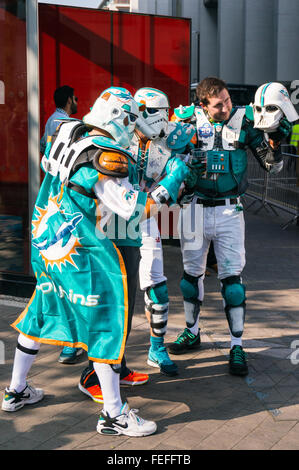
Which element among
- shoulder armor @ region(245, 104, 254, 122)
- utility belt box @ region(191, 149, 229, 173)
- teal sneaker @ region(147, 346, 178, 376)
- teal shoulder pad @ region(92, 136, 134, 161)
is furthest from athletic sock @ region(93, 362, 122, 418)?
shoulder armor @ region(245, 104, 254, 122)

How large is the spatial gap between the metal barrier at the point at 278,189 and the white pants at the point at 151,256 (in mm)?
7560

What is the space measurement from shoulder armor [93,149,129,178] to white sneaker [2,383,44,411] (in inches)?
63.0

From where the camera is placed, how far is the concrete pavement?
13.0ft

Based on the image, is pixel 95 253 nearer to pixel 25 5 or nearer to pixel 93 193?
pixel 93 193

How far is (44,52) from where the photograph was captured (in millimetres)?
8688

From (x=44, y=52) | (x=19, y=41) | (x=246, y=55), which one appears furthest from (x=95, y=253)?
(x=246, y=55)

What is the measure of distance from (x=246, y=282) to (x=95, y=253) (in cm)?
429

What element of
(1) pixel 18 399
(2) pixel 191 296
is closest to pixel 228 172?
(2) pixel 191 296

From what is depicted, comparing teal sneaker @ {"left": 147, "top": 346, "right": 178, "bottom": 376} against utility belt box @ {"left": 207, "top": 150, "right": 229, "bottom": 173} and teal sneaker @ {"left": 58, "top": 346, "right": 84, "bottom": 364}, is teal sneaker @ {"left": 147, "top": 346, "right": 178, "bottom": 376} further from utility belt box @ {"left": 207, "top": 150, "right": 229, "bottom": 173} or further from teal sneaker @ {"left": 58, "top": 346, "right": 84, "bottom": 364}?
utility belt box @ {"left": 207, "top": 150, "right": 229, "bottom": 173}

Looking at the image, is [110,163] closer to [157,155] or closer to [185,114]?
[157,155]

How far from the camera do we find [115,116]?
12.6ft

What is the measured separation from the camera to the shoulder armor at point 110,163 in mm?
3695

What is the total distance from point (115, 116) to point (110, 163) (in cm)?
31

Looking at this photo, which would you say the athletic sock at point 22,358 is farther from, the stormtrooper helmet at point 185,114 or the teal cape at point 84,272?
the stormtrooper helmet at point 185,114
